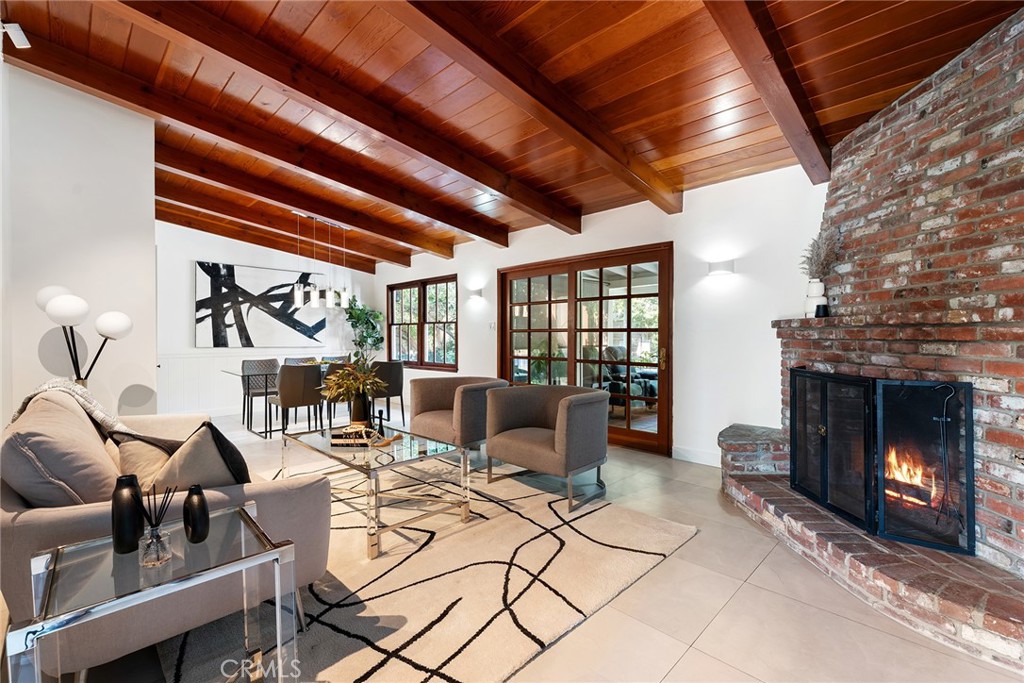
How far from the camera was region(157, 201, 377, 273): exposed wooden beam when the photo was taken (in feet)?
19.2

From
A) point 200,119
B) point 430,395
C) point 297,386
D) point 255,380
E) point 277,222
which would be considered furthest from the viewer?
point 255,380

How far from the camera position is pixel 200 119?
3.22 m

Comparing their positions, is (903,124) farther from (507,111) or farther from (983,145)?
(507,111)

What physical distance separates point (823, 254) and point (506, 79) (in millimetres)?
2275

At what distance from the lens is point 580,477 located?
3676 mm

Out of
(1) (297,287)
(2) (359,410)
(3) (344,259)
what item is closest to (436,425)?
(2) (359,410)

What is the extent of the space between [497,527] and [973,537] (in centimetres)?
223

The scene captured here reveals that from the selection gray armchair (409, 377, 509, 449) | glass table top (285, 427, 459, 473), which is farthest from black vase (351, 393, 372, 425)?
gray armchair (409, 377, 509, 449)

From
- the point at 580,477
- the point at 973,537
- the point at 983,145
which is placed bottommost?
the point at 580,477

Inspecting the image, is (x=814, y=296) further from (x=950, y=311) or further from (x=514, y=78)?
(x=514, y=78)

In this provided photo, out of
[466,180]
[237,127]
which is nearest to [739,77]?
[466,180]

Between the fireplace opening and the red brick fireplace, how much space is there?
0.07m

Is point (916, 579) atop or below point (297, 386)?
below

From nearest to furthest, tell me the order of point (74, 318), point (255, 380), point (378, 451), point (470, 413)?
point (74, 318), point (378, 451), point (470, 413), point (255, 380)
